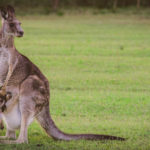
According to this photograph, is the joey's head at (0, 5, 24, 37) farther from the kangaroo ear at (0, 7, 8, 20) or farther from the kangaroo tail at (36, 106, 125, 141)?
the kangaroo tail at (36, 106, 125, 141)

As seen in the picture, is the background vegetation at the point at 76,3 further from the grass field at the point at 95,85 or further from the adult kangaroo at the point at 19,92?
the adult kangaroo at the point at 19,92

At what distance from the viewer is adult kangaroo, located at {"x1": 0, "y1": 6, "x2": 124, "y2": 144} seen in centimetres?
635

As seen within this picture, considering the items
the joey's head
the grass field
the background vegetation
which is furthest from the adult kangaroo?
the background vegetation

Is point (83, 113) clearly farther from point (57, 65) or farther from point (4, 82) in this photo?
point (57, 65)

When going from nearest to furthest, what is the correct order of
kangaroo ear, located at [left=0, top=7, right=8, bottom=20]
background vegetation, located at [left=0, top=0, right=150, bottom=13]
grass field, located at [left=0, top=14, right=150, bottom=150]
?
kangaroo ear, located at [left=0, top=7, right=8, bottom=20] < grass field, located at [left=0, top=14, right=150, bottom=150] < background vegetation, located at [left=0, top=0, right=150, bottom=13]

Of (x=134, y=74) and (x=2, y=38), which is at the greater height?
(x=2, y=38)

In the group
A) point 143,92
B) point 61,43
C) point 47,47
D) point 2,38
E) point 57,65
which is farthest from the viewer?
point 61,43

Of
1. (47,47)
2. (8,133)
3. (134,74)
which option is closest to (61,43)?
(47,47)

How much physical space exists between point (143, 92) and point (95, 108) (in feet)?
6.36

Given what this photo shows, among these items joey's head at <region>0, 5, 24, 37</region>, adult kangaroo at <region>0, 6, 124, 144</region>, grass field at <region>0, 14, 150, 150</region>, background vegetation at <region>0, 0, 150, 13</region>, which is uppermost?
joey's head at <region>0, 5, 24, 37</region>

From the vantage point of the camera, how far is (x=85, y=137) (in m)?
6.55

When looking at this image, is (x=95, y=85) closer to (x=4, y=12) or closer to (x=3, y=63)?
(x=3, y=63)

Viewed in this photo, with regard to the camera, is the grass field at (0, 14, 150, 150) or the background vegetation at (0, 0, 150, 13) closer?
the grass field at (0, 14, 150, 150)

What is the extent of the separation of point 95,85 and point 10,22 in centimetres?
535
